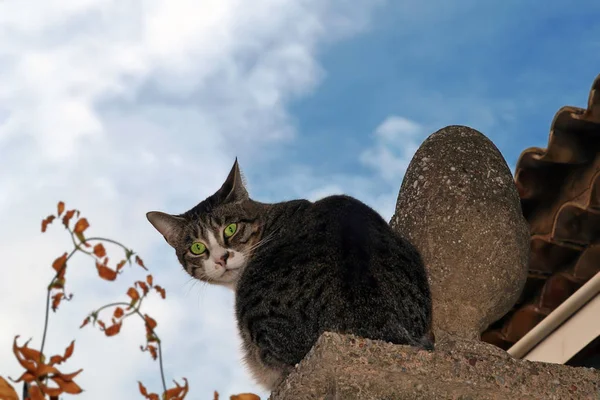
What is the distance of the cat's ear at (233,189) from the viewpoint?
4055 mm

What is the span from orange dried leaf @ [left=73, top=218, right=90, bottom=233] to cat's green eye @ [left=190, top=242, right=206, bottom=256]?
7.80 ft

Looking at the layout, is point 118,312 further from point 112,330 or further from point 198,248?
point 198,248

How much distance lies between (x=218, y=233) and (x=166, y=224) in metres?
0.50

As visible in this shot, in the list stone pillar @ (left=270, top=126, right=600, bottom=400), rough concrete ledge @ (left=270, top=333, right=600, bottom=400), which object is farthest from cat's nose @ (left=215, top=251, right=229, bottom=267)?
rough concrete ledge @ (left=270, top=333, right=600, bottom=400)

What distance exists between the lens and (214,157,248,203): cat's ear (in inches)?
160

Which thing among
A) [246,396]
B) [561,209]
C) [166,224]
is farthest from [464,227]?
[246,396]

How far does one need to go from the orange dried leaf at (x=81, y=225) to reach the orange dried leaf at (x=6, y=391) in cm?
29

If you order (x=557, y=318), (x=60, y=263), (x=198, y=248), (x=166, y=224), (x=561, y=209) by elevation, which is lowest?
(x=60, y=263)

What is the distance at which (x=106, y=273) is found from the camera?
1376 millimetres

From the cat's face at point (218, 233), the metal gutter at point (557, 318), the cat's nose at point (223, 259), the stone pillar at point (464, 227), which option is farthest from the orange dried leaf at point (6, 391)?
the metal gutter at point (557, 318)

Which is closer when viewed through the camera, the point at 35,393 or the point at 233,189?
the point at 35,393

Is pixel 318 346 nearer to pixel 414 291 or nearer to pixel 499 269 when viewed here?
pixel 414 291

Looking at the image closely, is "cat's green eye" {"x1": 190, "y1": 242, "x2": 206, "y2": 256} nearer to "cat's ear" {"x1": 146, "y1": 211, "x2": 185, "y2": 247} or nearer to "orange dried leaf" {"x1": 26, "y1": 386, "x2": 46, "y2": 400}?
"cat's ear" {"x1": 146, "y1": 211, "x2": 185, "y2": 247}

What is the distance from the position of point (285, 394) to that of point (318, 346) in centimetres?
20
